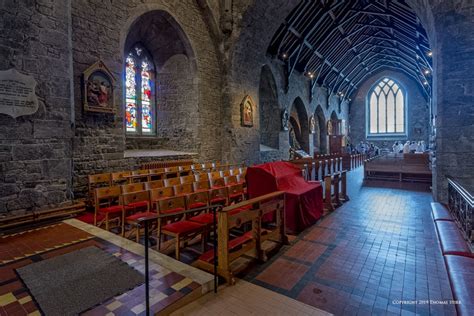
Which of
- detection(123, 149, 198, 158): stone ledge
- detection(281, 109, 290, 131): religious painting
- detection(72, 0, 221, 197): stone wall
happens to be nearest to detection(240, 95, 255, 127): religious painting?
detection(72, 0, 221, 197): stone wall

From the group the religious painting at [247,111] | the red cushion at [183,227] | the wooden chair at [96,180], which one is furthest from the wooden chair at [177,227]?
the religious painting at [247,111]

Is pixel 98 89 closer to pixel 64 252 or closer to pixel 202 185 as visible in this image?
pixel 202 185

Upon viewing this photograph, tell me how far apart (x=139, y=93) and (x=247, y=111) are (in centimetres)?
373

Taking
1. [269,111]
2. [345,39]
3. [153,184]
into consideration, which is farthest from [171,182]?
[345,39]

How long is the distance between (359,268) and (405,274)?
0.44 meters

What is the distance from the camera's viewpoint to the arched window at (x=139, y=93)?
7953 mm

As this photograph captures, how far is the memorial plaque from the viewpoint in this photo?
12.2ft

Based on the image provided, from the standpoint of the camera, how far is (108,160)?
18.7 ft

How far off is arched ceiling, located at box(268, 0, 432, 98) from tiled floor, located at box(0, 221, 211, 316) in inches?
424

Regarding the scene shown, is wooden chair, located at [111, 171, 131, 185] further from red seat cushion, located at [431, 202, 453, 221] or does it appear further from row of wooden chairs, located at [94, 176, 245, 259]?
red seat cushion, located at [431, 202, 453, 221]

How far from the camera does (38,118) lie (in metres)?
4.08

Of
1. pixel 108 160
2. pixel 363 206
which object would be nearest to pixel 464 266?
pixel 363 206

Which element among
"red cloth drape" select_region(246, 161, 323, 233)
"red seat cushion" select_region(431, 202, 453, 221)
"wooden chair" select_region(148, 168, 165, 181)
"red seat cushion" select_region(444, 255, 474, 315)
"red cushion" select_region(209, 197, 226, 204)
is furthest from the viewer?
"wooden chair" select_region(148, 168, 165, 181)

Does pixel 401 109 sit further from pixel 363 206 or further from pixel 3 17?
pixel 3 17
